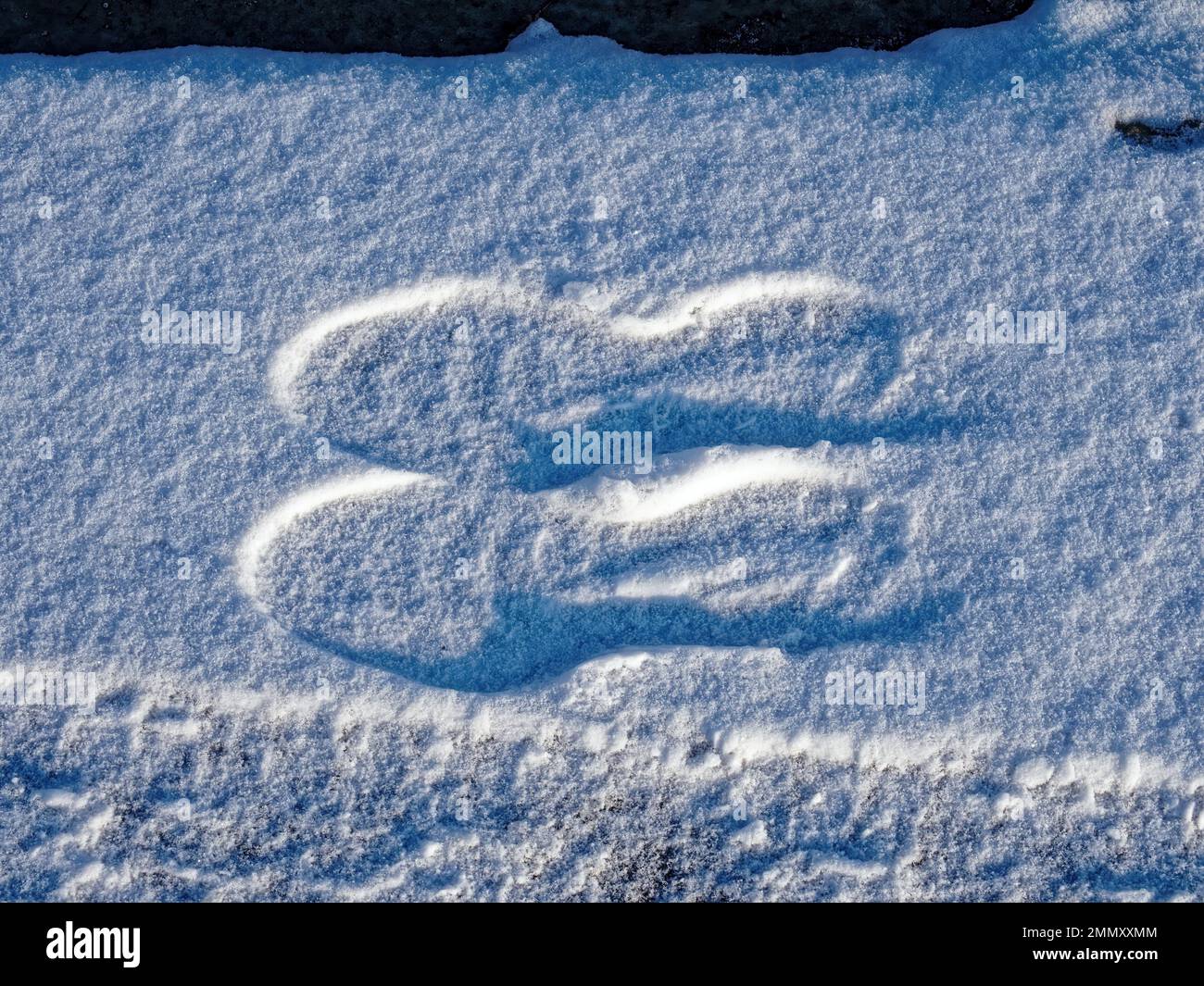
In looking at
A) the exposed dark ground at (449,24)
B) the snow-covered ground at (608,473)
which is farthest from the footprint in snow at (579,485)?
the exposed dark ground at (449,24)

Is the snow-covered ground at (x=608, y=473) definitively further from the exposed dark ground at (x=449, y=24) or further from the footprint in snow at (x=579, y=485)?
the exposed dark ground at (x=449, y=24)

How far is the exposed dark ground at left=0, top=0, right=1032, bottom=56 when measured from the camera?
325 centimetres

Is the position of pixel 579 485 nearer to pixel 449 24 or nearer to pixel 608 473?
pixel 608 473

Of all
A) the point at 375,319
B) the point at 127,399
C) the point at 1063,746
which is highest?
the point at 375,319

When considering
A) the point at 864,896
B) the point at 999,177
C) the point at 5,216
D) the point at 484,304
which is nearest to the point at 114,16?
the point at 5,216

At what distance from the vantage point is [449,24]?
3258 mm

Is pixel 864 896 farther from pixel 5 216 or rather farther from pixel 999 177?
pixel 5 216

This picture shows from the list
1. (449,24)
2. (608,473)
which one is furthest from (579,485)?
(449,24)

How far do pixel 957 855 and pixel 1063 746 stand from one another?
1.58 ft

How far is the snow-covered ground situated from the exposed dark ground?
0.46ft

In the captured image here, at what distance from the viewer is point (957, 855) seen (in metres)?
2.97

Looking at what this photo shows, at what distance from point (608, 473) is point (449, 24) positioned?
168cm

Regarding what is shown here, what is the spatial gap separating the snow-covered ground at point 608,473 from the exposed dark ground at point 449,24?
140 mm

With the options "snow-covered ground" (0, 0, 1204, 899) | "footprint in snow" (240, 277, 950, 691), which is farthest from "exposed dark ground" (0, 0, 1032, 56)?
"footprint in snow" (240, 277, 950, 691)
